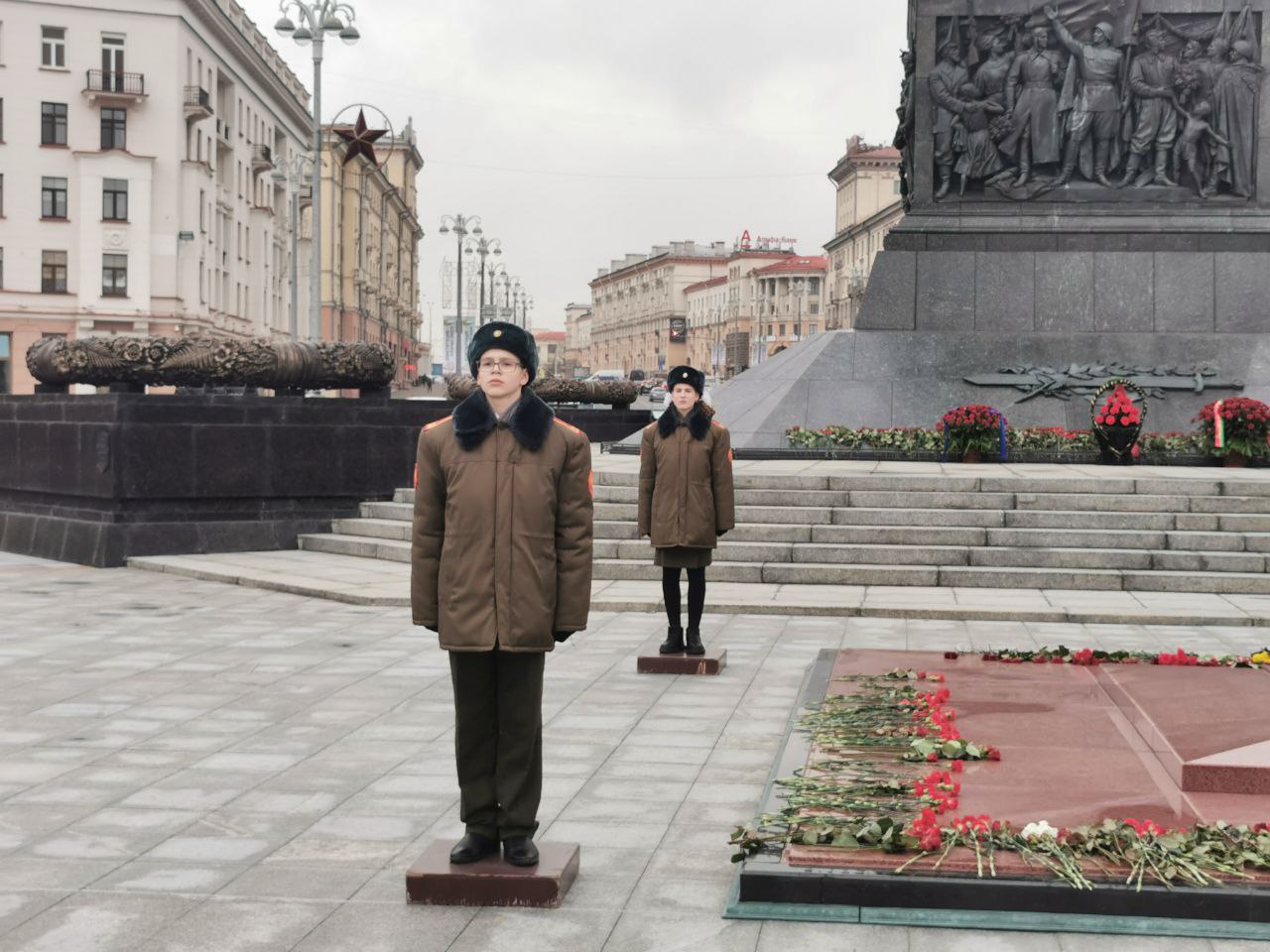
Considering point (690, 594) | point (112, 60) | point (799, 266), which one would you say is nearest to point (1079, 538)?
point (690, 594)

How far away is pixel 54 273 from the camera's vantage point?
54062 mm

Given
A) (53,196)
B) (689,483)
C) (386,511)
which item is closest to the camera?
(689,483)

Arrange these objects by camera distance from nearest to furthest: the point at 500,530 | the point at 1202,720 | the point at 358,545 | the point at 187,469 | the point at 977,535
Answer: the point at 500,530, the point at 1202,720, the point at 977,535, the point at 358,545, the point at 187,469

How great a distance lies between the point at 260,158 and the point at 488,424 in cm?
6731

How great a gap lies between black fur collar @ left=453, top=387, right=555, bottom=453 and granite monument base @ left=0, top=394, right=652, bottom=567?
449 inches

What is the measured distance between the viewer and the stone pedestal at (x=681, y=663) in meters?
9.69

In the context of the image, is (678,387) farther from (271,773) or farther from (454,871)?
(454,871)

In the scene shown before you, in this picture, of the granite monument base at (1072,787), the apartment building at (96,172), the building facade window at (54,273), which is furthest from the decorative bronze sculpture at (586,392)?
the building facade window at (54,273)

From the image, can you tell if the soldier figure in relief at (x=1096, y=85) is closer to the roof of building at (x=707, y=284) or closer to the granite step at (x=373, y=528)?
the granite step at (x=373, y=528)

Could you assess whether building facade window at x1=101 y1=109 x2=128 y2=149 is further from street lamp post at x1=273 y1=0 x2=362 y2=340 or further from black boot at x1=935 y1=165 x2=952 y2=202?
black boot at x1=935 y1=165 x2=952 y2=202

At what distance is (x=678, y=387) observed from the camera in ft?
32.2

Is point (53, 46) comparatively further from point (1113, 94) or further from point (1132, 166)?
point (1132, 166)

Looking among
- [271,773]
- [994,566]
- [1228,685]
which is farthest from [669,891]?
[994,566]

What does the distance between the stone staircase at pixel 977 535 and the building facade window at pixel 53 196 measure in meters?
42.7
